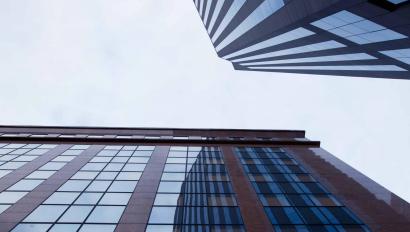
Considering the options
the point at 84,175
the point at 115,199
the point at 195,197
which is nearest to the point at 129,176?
the point at 84,175

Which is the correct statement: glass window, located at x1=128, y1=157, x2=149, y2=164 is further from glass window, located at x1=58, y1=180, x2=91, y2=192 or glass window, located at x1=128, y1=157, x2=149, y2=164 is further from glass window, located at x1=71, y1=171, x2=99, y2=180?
glass window, located at x1=58, y1=180, x2=91, y2=192

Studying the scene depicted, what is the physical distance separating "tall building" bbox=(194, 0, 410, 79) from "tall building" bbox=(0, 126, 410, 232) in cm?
956

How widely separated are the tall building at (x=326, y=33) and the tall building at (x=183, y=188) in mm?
9563

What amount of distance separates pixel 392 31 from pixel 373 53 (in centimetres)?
699

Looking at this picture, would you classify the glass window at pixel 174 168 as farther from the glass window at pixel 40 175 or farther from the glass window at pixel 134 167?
the glass window at pixel 40 175

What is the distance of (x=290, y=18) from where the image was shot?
23766 millimetres

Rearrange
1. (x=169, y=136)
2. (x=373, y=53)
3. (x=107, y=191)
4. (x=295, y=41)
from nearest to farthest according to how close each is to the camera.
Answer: (x=373, y=53) < (x=107, y=191) < (x=295, y=41) < (x=169, y=136)

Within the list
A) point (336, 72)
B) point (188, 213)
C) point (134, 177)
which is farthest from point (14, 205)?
point (336, 72)

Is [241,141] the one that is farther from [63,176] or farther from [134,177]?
[63,176]

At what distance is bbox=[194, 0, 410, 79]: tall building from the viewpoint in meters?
17.5

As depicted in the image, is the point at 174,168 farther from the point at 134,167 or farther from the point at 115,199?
the point at 115,199

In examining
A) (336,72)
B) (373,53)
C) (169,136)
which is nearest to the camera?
(373,53)

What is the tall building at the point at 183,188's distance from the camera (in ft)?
78.9

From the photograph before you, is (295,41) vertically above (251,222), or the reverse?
(295,41)
